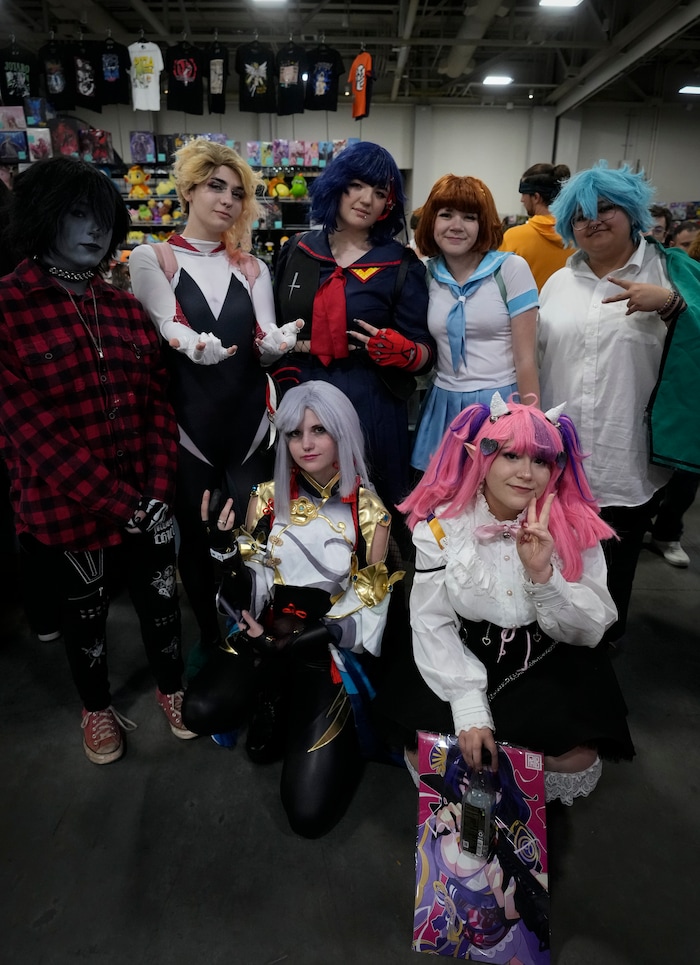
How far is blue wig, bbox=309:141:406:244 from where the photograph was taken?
6.06 ft

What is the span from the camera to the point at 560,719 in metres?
1.53

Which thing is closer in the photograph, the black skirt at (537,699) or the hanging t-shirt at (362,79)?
the black skirt at (537,699)

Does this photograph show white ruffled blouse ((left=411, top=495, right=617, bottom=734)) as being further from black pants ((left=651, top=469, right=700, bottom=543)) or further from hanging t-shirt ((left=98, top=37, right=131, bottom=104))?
hanging t-shirt ((left=98, top=37, right=131, bottom=104))

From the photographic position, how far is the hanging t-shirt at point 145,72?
5.20 metres

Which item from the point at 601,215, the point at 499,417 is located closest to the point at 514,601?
the point at 499,417

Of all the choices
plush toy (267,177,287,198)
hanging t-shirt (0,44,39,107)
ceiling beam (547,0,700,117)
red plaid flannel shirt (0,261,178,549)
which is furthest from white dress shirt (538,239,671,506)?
ceiling beam (547,0,700,117)

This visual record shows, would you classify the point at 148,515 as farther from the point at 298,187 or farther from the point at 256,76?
the point at 256,76

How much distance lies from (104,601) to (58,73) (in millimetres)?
5568

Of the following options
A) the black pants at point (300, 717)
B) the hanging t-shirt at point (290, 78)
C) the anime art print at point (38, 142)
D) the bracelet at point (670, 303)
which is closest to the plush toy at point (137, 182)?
the anime art print at point (38, 142)

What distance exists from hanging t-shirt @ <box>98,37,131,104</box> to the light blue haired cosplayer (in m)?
5.23

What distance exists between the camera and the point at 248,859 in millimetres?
1647

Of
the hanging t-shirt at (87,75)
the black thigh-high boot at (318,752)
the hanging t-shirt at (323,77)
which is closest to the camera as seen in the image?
the black thigh-high boot at (318,752)

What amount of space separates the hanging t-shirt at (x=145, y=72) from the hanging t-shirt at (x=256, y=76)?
766 mm

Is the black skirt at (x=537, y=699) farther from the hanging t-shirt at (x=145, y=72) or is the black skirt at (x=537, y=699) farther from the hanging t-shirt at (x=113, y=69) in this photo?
the hanging t-shirt at (x=113, y=69)
